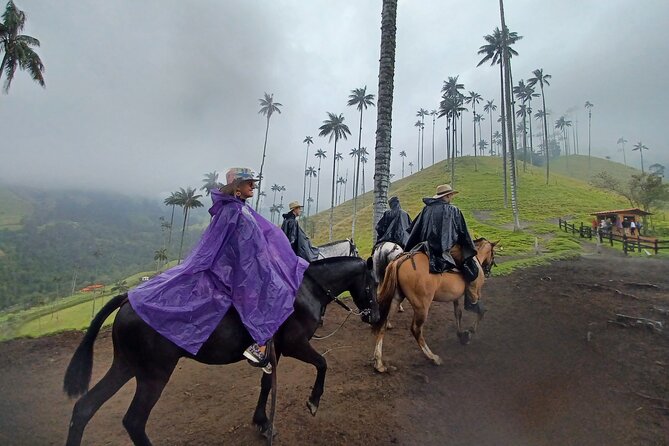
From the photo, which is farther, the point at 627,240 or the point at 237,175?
the point at 627,240

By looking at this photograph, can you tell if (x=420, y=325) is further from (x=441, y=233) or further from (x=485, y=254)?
(x=485, y=254)

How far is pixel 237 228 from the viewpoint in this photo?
3.90 m

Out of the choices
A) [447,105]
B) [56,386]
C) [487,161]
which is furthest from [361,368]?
[487,161]

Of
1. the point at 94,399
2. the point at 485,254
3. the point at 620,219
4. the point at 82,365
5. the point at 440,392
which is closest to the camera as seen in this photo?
the point at 94,399

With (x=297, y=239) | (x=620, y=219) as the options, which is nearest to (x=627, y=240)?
(x=620, y=219)

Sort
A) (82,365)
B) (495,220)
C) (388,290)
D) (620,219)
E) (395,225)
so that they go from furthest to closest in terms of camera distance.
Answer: (495,220)
(620,219)
(395,225)
(388,290)
(82,365)

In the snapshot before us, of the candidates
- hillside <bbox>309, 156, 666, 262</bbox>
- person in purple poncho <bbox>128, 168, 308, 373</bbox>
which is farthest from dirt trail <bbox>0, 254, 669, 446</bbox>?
→ hillside <bbox>309, 156, 666, 262</bbox>

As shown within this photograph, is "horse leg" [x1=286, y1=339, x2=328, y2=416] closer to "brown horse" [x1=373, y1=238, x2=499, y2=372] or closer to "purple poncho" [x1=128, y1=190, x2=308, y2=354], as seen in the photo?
"purple poncho" [x1=128, y1=190, x2=308, y2=354]

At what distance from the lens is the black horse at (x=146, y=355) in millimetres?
3406

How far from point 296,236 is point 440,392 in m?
4.69

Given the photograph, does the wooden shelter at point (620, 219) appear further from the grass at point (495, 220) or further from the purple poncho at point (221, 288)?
the purple poncho at point (221, 288)

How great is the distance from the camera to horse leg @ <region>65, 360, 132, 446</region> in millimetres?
3301

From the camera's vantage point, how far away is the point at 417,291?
5.88m

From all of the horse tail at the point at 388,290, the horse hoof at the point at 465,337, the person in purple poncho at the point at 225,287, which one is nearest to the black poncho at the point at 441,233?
the horse tail at the point at 388,290
